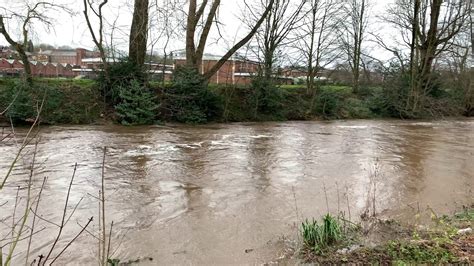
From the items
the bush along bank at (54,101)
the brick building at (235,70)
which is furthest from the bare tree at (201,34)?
the bush along bank at (54,101)

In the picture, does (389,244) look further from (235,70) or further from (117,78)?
(235,70)

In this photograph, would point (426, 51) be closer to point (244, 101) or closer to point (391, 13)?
point (391, 13)

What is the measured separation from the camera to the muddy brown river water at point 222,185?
16.0 feet

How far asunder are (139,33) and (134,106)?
3.28 m

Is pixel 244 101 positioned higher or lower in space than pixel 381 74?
lower

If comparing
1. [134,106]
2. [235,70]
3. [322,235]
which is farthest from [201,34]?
[322,235]

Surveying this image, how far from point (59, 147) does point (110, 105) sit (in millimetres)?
6510

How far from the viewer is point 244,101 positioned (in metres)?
20.7

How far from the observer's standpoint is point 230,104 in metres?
20.0

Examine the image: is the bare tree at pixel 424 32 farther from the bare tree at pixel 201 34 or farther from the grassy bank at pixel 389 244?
the grassy bank at pixel 389 244

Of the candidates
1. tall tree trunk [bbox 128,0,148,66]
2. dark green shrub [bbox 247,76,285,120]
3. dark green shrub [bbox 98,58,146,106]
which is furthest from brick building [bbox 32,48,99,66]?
dark green shrub [bbox 247,76,285,120]

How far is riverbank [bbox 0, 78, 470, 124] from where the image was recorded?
1562cm

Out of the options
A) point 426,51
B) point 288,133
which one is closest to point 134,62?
point 288,133

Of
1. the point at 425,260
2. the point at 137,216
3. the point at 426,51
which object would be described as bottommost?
the point at 137,216
